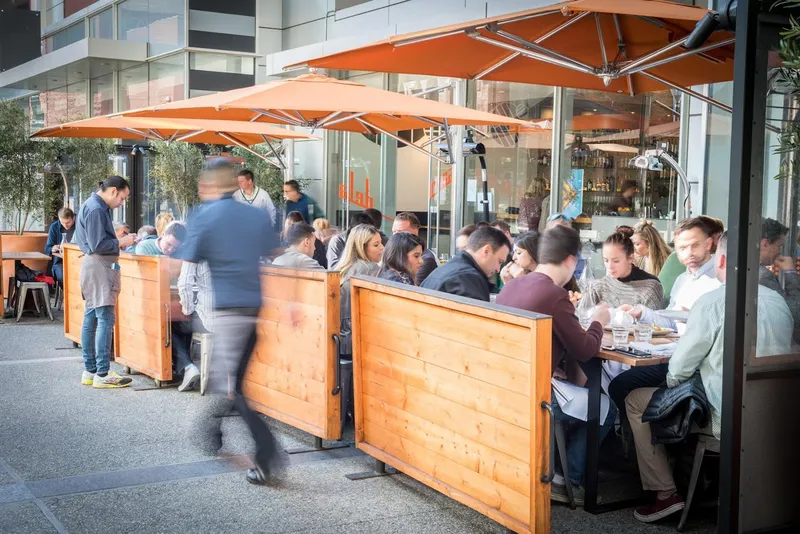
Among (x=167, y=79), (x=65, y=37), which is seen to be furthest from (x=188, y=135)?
(x=65, y=37)

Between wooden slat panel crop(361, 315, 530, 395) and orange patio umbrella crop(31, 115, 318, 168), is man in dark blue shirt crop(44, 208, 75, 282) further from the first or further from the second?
wooden slat panel crop(361, 315, 530, 395)

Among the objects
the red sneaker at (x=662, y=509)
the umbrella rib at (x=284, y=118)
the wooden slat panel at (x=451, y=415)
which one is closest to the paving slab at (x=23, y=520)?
the wooden slat panel at (x=451, y=415)

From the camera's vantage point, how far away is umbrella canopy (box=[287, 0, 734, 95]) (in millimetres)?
5699

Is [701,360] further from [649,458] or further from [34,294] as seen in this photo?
[34,294]

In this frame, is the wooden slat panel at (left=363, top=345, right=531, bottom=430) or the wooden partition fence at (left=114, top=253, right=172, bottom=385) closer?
the wooden slat panel at (left=363, top=345, right=531, bottom=430)

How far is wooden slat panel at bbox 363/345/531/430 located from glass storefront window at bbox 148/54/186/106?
1686cm

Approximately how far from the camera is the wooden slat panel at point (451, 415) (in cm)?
455

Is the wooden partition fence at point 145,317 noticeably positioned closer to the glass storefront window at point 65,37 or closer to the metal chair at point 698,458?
the metal chair at point 698,458

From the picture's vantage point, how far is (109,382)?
860 cm

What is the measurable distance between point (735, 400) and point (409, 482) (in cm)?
242

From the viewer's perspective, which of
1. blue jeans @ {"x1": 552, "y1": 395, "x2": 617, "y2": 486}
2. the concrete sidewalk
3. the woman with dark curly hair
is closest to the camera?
the concrete sidewalk

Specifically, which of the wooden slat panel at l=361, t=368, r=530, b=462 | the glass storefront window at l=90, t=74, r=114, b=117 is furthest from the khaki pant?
the glass storefront window at l=90, t=74, r=114, b=117

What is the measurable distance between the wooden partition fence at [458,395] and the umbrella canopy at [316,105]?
2.79m

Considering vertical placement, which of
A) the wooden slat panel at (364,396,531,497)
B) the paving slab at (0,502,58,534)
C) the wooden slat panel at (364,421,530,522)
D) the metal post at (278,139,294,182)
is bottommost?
the paving slab at (0,502,58,534)
